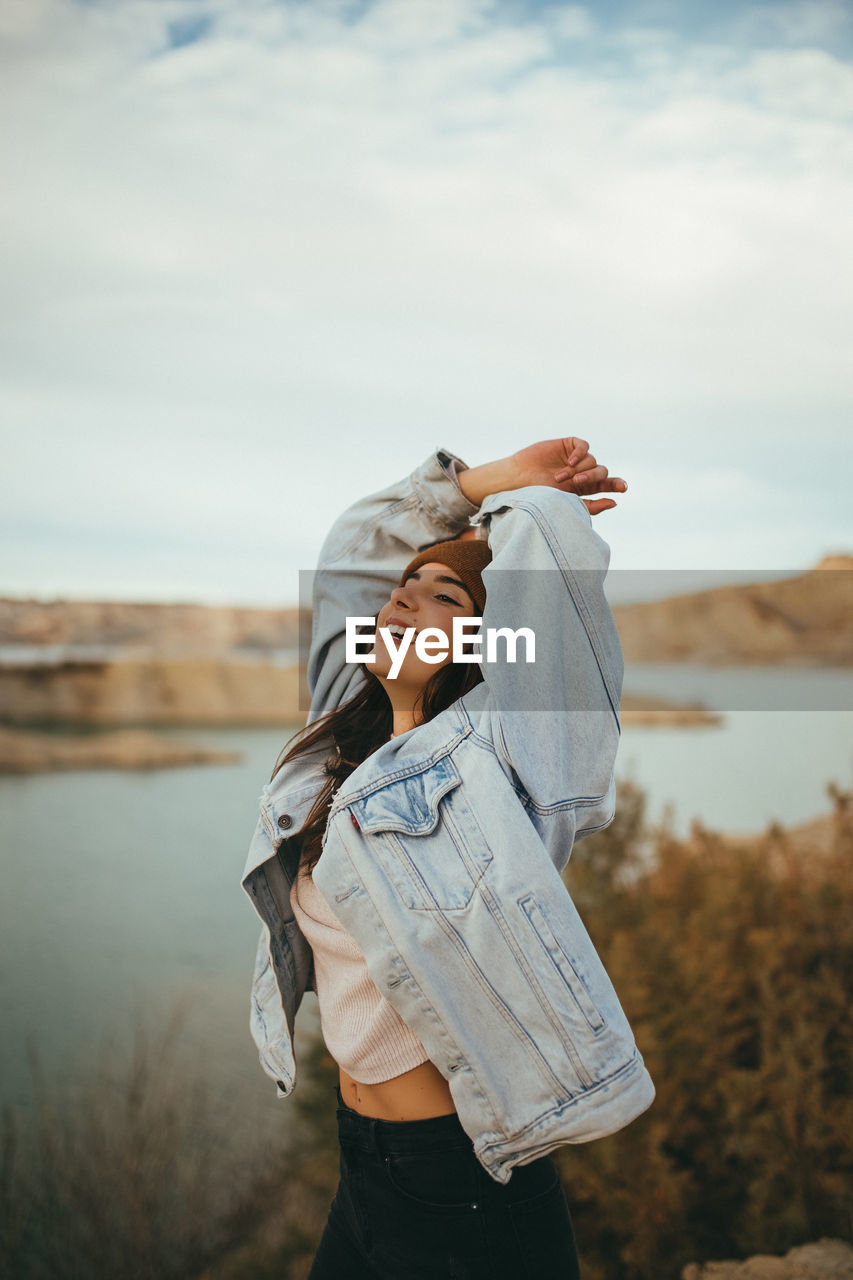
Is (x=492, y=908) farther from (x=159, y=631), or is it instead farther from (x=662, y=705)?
(x=159, y=631)

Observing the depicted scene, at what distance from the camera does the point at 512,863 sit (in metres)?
1.15

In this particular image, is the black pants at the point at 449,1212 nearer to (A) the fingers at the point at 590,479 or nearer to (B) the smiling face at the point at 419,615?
(B) the smiling face at the point at 419,615

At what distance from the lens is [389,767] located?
1.28 m

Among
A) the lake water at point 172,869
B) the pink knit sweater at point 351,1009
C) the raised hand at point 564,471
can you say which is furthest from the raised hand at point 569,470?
the lake water at point 172,869

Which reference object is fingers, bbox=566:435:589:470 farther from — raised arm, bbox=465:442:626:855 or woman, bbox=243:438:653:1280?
raised arm, bbox=465:442:626:855

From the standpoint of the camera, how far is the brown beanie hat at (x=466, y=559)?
151cm

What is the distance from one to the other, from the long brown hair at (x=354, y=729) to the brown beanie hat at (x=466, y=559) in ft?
0.42

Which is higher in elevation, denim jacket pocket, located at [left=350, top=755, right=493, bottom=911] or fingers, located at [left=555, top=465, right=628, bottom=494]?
fingers, located at [left=555, top=465, right=628, bottom=494]

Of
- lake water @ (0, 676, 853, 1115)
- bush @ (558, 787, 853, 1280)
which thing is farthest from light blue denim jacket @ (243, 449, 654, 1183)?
lake water @ (0, 676, 853, 1115)

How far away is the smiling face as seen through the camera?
4.74 ft

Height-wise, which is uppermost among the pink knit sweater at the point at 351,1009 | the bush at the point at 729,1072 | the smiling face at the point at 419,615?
the smiling face at the point at 419,615

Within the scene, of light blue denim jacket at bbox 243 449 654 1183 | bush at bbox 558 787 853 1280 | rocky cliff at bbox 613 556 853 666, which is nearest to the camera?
light blue denim jacket at bbox 243 449 654 1183

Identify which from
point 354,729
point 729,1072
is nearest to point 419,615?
point 354,729

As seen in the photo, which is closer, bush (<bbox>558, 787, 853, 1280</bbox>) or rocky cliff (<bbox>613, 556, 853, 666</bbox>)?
bush (<bbox>558, 787, 853, 1280</bbox>)
